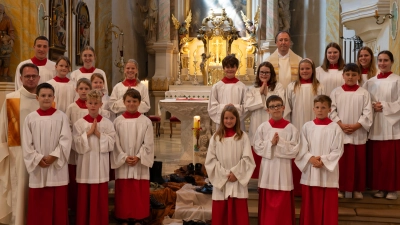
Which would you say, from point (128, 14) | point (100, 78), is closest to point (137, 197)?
point (100, 78)

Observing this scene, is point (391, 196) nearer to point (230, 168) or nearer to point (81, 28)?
point (230, 168)

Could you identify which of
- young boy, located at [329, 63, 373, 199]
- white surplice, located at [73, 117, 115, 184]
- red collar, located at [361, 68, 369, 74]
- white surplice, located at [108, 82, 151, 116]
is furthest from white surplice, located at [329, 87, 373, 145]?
white surplice, located at [73, 117, 115, 184]

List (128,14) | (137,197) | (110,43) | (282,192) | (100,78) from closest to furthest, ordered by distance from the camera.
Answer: (282,192), (137,197), (100,78), (110,43), (128,14)

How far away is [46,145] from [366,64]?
11.8ft

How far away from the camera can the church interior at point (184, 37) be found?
319 inches

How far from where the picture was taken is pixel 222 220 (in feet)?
15.0

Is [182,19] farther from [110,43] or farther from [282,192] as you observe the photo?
[282,192]

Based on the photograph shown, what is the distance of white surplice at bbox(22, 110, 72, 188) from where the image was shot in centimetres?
446

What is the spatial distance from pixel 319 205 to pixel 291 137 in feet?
2.29

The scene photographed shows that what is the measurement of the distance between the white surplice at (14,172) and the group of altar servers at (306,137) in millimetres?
1865

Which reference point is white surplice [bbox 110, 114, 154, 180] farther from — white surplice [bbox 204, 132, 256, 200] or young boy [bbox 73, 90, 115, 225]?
white surplice [bbox 204, 132, 256, 200]

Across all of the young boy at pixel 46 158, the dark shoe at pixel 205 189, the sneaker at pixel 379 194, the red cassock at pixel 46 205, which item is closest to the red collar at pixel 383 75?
the sneaker at pixel 379 194

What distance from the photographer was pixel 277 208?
4.46 meters

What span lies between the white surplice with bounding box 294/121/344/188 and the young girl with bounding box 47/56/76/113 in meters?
2.64
